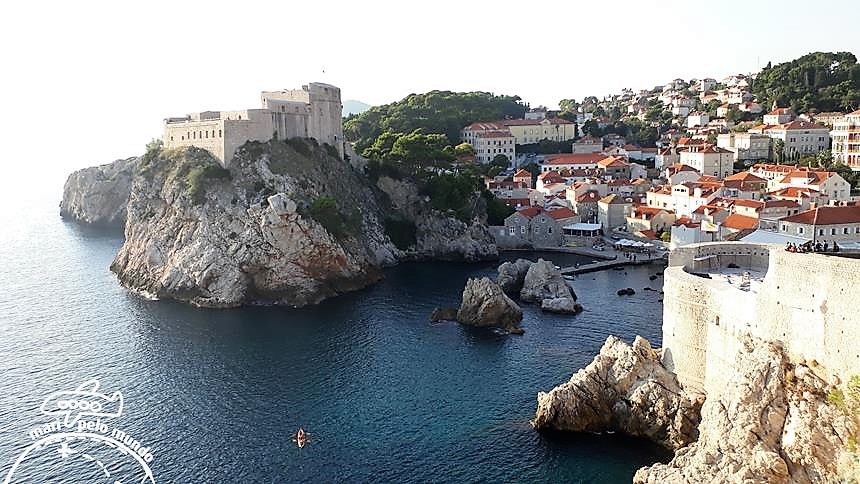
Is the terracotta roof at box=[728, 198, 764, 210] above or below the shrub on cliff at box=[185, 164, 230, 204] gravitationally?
below

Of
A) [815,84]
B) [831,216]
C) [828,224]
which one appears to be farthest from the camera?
[815,84]

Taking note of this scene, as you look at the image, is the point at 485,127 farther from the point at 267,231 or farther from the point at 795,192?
the point at 267,231

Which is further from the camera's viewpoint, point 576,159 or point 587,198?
point 576,159

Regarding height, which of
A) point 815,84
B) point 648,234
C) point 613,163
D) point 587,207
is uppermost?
point 815,84

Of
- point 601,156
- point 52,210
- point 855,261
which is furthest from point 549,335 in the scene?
point 52,210

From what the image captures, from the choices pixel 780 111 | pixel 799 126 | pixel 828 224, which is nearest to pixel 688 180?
pixel 799 126

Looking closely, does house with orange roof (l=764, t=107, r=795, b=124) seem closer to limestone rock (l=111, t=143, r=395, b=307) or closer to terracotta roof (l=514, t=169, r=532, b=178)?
terracotta roof (l=514, t=169, r=532, b=178)

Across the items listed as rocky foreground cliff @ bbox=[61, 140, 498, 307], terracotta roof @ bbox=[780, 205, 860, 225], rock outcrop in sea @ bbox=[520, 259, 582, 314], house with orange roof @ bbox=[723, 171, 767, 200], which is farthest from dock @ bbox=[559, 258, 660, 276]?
terracotta roof @ bbox=[780, 205, 860, 225]

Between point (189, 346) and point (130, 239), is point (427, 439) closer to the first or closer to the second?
point (189, 346)
